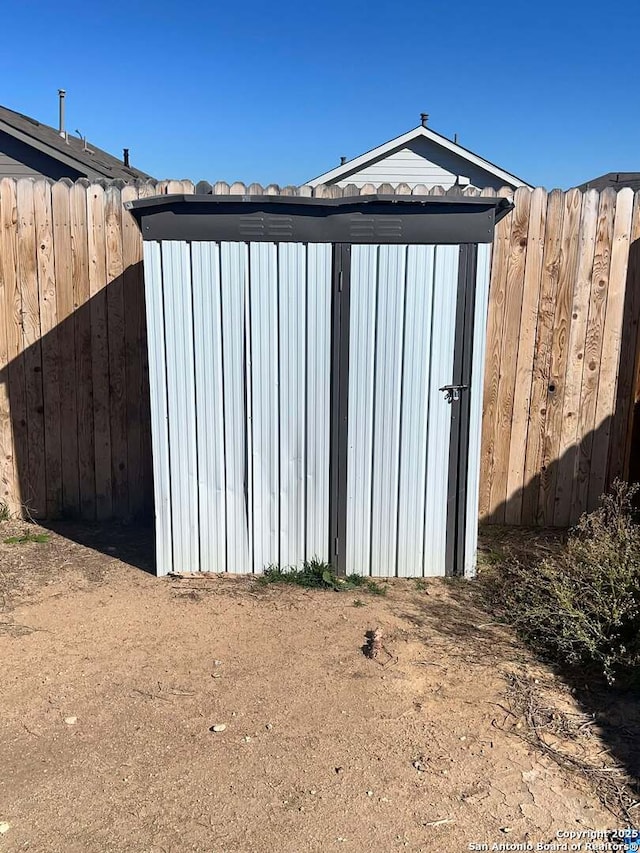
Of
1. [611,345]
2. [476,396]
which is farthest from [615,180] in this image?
[476,396]

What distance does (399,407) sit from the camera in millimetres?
4531

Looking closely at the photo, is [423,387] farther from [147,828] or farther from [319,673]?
[147,828]

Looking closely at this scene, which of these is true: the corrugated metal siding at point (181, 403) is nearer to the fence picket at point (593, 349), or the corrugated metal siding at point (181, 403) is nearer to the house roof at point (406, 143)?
the fence picket at point (593, 349)

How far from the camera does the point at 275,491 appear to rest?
15.1 feet

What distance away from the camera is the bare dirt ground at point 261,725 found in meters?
2.48

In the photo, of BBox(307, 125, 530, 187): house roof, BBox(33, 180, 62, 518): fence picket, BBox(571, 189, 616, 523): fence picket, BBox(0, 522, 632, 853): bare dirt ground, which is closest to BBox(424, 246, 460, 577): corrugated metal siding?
BBox(0, 522, 632, 853): bare dirt ground

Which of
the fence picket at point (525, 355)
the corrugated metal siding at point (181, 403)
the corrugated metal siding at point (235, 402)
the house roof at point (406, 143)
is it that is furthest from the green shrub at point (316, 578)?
the house roof at point (406, 143)

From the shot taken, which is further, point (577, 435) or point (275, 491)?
point (577, 435)

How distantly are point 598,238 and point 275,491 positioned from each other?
293cm

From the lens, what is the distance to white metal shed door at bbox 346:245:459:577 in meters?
4.40

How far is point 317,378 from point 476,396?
1.02 meters

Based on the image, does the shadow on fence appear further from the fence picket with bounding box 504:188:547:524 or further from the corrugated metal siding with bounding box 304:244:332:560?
the fence picket with bounding box 504:188:547:524

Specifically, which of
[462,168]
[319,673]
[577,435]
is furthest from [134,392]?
[462,168]

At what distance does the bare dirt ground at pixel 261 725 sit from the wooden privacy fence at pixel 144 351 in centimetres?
127
